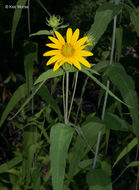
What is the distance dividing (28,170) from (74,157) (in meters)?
0.22

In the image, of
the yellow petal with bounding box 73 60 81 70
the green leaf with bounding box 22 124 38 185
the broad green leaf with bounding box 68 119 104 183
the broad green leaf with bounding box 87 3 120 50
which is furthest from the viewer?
the green leaf with bounding box 22 124 38 185

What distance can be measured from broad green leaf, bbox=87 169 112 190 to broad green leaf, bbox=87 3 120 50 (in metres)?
0.34

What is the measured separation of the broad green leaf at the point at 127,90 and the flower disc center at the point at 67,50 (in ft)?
0.52


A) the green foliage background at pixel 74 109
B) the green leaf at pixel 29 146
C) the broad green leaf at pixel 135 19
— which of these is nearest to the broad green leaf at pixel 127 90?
the green foliage background at pixel 74 109

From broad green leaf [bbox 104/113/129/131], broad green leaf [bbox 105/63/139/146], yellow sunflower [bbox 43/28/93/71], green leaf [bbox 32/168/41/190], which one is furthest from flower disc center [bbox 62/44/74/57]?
green leaf [bbox 32/168/41/190]

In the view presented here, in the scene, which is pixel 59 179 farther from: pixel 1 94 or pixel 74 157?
pixel 1 94

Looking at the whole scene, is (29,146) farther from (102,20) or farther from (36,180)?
(102,20)

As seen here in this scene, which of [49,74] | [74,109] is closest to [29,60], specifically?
[49,74]

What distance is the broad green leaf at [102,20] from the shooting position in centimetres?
58

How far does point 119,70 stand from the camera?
66cm

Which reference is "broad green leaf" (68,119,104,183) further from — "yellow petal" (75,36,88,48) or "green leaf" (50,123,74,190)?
"yellow petal" (75,36,88,48)

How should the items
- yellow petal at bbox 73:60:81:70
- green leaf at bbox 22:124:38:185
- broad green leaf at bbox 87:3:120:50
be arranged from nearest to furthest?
1. yellow petal at bbox 73:60:81:70
2. broad green leaf at bbox 87:3:120:50
3. green leaf at bbox 22:124:38:185

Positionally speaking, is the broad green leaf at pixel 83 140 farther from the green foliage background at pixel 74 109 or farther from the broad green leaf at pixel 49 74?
the broad green leaf at pixel 49 74

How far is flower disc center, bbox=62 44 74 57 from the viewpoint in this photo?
0.49 metres
